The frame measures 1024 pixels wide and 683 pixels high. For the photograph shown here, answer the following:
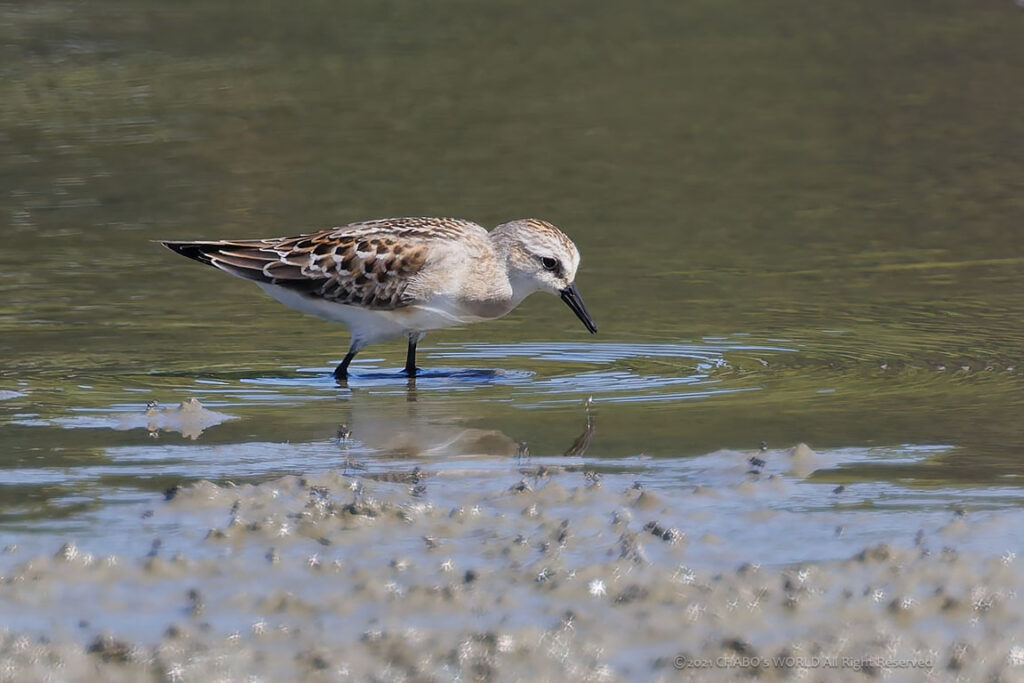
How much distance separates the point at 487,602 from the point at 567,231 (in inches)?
314

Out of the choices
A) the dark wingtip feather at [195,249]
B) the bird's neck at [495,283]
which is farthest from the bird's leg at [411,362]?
the dark wingtip feather at [195,249]

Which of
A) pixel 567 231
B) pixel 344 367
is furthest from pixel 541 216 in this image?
pixel 344 367

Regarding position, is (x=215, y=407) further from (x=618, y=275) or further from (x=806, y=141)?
(x=806, y=141)

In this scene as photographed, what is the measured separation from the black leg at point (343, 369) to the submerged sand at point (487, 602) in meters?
3.27

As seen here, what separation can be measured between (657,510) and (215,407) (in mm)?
3046

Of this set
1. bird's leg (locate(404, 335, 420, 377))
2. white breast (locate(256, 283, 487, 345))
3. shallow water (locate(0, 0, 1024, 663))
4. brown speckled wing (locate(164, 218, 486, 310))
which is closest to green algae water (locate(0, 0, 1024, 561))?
shallow water (locate(0, 0, 1024, 663))

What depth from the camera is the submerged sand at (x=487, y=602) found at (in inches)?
201

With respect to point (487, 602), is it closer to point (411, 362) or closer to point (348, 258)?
point (411, 362)

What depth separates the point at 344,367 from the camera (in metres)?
9.71

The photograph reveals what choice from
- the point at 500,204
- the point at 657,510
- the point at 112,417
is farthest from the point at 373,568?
the point at 500,204

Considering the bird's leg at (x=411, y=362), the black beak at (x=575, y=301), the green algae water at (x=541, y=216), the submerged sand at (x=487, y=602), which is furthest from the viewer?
the black beak at (x=575, y=301)

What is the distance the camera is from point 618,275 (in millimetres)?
11820

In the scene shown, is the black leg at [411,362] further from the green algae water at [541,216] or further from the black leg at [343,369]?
the black leg at [343,369]

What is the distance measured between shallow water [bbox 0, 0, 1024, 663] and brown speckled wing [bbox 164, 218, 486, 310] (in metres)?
0.46
